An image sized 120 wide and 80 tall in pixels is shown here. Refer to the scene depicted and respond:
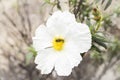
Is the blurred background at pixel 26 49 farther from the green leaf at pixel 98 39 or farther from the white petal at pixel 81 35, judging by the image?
the white petal at pixel 81 35

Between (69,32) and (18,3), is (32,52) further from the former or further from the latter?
(18,3)

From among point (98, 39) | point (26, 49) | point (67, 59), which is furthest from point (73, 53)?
point (26, 49)

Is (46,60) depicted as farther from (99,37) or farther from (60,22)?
(99,37)

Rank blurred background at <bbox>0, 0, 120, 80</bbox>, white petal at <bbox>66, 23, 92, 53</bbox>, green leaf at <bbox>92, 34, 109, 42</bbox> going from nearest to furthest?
white petal at <bbox>66, 23, 92, 53</bbox> → green leaf at <bbox>92, 34, 109, 42</bbox> → blurred background at <bbox>0, 0, 120, 80</bbox>

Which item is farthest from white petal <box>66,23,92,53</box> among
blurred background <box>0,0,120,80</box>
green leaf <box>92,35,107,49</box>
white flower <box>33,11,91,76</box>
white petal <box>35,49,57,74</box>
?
blurred background <box>0,0,120,80</box>

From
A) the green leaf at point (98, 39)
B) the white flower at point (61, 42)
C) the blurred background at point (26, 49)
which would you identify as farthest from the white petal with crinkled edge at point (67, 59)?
the blurred background at point (26, 49)

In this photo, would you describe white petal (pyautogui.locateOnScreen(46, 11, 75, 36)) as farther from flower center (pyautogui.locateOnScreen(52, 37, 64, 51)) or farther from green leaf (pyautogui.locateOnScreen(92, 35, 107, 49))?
green leaf (pyautogui.locateOnScreen(92, 35, 107, 49))

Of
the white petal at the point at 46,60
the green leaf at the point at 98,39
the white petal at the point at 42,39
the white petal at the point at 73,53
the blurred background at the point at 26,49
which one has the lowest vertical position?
the blurred background at the point at 26,49

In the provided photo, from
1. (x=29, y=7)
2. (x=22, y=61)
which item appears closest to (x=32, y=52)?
(x=22, y=61)
